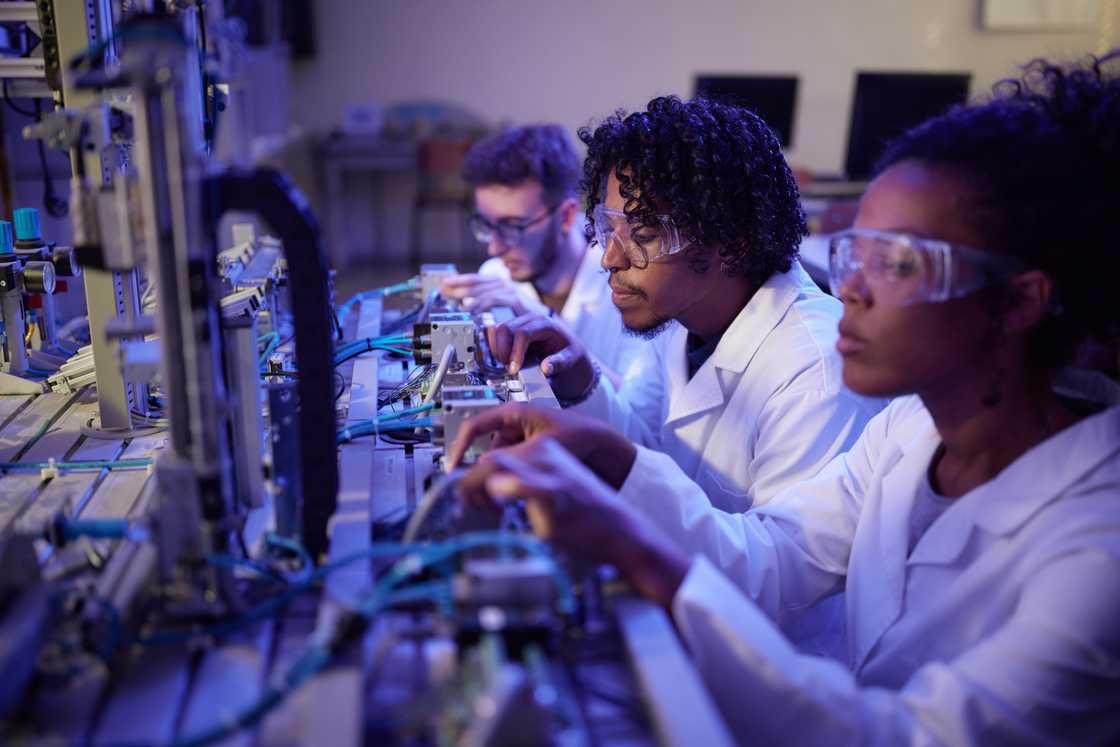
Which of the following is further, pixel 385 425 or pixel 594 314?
pixel 594 314

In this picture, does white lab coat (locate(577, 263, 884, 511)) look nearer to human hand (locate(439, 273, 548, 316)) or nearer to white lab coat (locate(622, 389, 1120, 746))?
white lab coat (locate(622, 389, 1120, 746))

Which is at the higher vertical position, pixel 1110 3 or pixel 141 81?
pixel 1110 3

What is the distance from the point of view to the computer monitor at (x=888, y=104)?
4520mm

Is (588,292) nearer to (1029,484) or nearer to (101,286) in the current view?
(101,286)

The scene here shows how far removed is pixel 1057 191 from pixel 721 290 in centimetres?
82

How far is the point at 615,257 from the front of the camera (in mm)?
1846

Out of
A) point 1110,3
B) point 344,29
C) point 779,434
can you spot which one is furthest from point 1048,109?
point 1110,3

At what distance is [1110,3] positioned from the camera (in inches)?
275

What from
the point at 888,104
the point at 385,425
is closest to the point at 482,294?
the point at 385,425

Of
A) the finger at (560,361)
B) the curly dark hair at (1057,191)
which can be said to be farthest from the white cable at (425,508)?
the finger at (560,361)

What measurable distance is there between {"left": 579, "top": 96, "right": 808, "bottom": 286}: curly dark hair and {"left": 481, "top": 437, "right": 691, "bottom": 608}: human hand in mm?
885

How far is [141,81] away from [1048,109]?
1048mm

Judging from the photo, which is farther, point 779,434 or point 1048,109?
point 779,434

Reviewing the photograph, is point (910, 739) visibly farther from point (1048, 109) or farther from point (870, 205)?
point (1048, 109)
